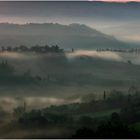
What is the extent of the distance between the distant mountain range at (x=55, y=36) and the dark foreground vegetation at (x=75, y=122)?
0.38 m

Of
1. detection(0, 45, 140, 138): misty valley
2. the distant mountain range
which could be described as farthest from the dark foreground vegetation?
the distant mountain range

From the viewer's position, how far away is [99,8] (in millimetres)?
2252

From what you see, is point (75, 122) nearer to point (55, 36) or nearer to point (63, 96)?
point (63, 96)

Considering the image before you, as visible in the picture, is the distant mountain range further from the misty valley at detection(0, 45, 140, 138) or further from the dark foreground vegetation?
the dark foreground vegetation

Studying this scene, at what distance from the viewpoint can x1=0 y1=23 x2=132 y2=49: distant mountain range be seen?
2.20 meters

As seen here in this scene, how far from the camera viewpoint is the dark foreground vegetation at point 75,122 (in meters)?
2.16

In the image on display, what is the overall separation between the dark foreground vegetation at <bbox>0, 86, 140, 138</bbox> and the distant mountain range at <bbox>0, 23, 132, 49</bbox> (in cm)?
38

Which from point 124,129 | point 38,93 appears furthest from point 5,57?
point 124,129

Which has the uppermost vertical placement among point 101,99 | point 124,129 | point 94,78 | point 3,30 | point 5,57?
point 3,30

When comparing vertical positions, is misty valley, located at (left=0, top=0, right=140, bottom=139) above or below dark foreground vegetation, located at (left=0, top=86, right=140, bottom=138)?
above

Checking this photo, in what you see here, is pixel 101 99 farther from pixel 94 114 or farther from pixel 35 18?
pixel 35 18

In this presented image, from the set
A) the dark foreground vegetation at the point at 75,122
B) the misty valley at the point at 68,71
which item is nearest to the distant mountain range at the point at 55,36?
the misty valley at the point at 68,71

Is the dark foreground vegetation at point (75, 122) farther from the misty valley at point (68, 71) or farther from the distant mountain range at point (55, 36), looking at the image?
the distant mountain range at point (55, 36)

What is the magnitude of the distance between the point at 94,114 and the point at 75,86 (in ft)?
0.71
